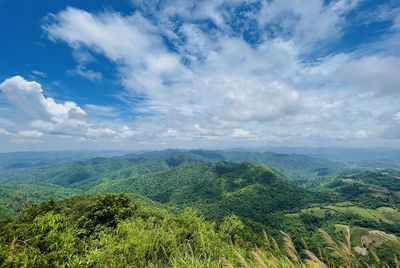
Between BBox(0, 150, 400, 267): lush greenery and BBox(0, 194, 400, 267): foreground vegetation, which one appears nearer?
BBox(0, 194, 400, 267): foreground vegetation

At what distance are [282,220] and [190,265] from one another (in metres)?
118

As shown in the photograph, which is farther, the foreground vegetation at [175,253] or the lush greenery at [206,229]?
the lush greenery at [206,229]

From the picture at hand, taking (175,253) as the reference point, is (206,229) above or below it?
below

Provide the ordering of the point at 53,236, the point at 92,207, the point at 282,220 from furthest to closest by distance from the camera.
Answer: the point at 282,220 → the point at 92,207 → the point at 53,236

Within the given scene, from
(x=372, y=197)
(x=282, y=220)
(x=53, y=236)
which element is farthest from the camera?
(x=372, y=197)

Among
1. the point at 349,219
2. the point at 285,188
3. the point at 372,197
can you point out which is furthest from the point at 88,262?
the point at 372,197

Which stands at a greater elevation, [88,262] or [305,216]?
[88,262]

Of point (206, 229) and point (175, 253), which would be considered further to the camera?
point (206, 229)

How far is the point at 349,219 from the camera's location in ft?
383

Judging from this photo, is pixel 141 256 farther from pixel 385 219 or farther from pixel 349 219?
pixel 385 219

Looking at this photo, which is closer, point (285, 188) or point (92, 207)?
point (92, 207)

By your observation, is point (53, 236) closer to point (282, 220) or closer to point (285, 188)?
point (282, 220)

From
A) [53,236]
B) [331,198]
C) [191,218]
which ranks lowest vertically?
[331,198]

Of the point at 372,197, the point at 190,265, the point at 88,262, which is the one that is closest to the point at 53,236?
the point at 88,262
